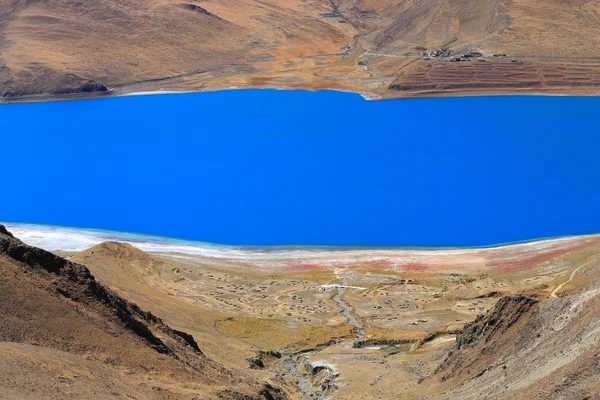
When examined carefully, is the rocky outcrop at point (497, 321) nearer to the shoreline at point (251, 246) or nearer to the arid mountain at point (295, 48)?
the shoreline at point (251, 246)

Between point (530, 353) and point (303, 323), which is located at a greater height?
point (303, 323)

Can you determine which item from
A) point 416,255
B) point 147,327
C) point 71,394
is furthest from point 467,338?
point 416,255

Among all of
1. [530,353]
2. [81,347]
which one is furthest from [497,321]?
[81,347]

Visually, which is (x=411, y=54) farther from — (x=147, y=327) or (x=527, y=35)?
(x=147, y=327)

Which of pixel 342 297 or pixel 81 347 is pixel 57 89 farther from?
pixel 81 347

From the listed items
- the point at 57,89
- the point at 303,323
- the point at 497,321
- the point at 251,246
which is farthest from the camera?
the point at 57,89
